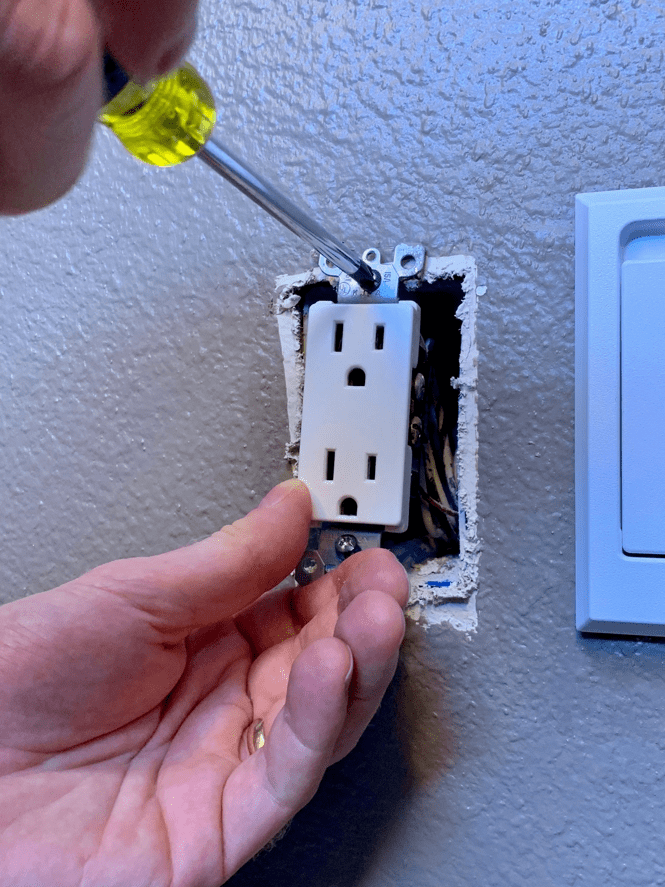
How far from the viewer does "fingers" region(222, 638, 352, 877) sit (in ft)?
1.20

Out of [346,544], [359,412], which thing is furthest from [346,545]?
[359,412]

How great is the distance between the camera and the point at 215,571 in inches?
17.4

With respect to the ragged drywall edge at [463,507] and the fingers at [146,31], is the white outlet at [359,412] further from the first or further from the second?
the fingers at [146,31]

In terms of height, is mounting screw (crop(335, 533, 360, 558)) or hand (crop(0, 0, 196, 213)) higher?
hand (crop(0, 0, 196, 213))

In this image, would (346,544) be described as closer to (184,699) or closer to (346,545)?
(346,545)

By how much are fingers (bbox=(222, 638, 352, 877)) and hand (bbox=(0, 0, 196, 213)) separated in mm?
272

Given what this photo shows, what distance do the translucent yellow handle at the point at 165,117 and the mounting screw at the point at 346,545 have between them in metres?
0.28

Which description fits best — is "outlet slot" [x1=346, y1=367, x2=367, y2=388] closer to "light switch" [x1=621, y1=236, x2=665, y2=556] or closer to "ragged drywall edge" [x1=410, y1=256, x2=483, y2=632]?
"ragged drywall edge" [x1=410, y1=256, x2=483, y2=632]

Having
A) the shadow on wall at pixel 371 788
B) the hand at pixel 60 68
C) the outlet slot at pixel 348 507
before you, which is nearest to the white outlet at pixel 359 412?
the outlet slot at pixel 348 507

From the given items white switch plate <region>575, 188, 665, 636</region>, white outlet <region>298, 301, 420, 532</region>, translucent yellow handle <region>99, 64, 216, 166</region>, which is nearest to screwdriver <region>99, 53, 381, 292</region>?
translucent yellow handle <region>99, 64, 216, 166</region>

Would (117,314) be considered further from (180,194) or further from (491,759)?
(491,759)

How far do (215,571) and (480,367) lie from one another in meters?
0.24

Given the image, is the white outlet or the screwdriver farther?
the white outlet

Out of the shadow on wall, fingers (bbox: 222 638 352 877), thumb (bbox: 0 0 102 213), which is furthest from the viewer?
the shadow on wall
